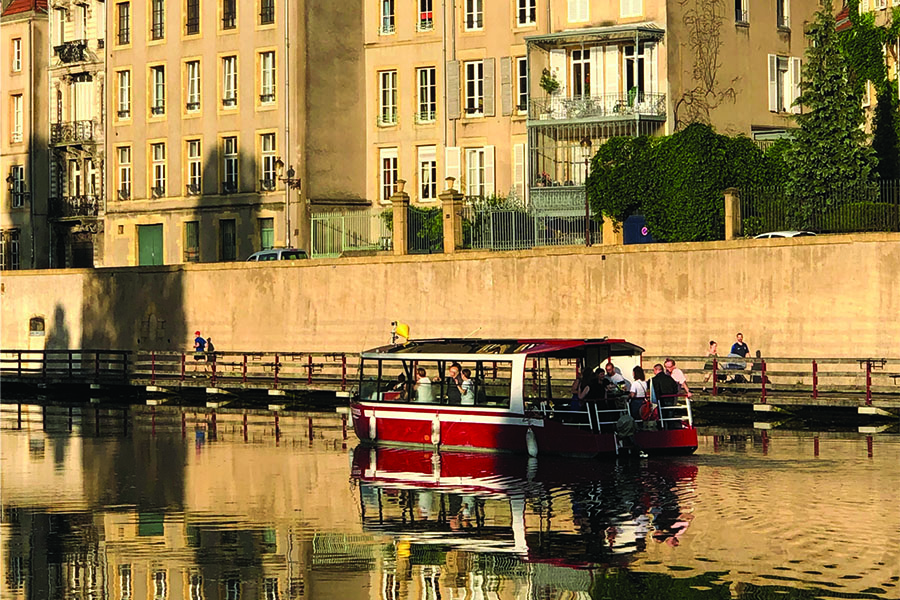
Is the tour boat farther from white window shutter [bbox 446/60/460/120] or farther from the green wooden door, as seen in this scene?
the green wooden door

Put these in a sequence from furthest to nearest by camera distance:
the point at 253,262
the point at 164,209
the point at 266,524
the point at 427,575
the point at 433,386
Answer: the point at 164,209 → the point at 253,262 → the point at 433,386 → the point at 266,524 → the point at 427,575

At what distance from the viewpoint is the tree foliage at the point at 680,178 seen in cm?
5722

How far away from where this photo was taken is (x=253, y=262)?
2571 inches

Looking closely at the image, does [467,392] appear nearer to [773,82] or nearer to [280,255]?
[280,255]

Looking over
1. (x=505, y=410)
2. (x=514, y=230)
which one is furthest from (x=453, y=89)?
(x=505, y=410)

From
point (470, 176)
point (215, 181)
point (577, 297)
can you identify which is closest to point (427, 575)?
point (577, 297)

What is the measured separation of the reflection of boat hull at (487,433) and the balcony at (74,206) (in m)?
47.2

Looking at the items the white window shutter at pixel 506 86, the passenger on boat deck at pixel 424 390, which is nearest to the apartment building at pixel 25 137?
the white window shutter at pixel 506 86

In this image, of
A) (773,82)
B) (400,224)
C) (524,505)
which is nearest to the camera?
(524,505)

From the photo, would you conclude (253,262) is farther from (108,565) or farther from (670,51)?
(108,565)

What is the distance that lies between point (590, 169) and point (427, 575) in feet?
151

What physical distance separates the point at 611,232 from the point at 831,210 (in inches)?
370

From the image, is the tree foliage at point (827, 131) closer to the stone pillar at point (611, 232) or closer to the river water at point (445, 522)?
the stone pillar at point (611, 232)

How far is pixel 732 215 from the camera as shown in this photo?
5344 cm
